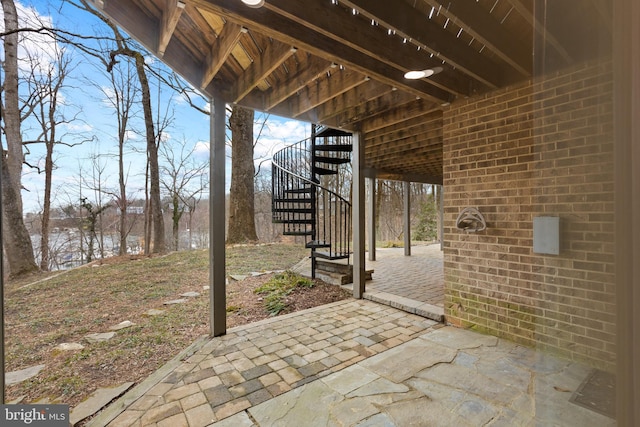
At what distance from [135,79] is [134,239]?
3993 millimetres

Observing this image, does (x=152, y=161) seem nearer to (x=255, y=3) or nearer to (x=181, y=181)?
(x=181, y=181)

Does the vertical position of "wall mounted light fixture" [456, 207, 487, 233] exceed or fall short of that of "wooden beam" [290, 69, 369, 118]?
it falls short

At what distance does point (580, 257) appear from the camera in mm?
711

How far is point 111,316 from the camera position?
329cm

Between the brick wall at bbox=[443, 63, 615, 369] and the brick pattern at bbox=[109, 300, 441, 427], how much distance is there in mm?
771

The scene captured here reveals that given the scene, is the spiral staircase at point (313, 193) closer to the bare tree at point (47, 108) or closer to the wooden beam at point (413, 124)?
the wooden beam at point (413, 124)

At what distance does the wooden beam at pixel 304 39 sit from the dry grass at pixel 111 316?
8.70 feet

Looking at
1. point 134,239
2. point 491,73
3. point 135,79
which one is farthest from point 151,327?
point 135,79

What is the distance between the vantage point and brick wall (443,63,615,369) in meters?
0.56

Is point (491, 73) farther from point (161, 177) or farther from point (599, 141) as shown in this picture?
point (161, 177)

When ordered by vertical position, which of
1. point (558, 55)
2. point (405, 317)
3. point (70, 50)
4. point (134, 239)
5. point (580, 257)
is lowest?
point (405, 317)

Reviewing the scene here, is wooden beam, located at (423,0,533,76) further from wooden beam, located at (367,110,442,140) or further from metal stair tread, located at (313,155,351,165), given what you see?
metal stair tread, located at (313,155,351,165)

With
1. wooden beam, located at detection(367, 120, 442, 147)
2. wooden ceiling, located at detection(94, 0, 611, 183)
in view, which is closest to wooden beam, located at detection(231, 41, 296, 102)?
wooden ceiling, located at detection(94, 0, 611, 183)

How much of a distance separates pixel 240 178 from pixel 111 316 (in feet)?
15.3
